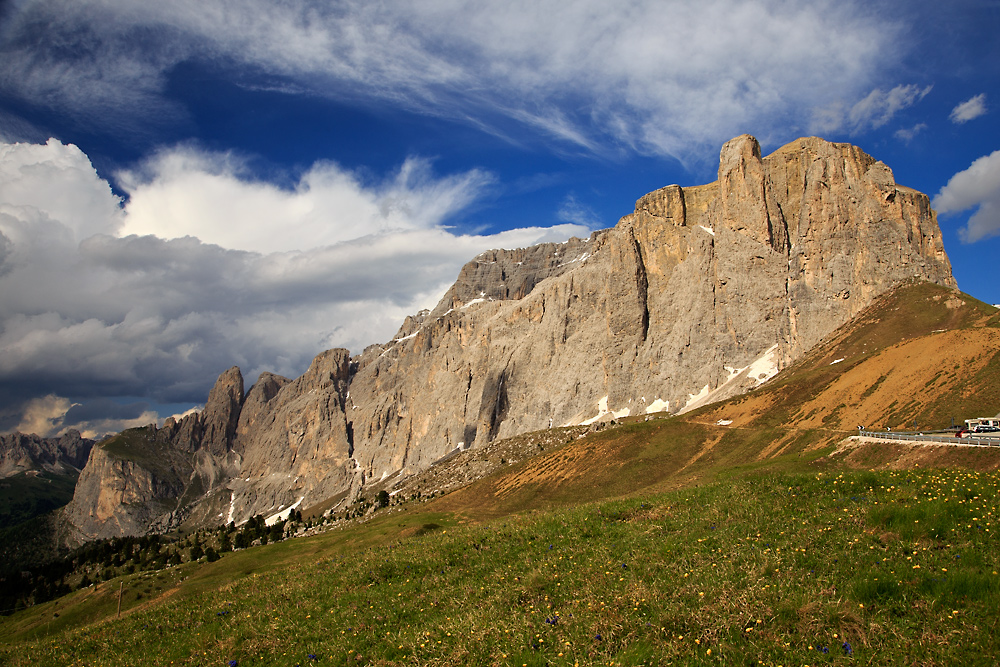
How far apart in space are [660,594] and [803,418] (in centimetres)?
6355

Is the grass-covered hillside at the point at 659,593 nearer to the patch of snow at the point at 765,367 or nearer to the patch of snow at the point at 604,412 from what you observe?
→ the patch of snow at the point at 765,367

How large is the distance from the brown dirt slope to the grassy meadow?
24.3 m

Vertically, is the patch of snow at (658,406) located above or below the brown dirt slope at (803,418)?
above

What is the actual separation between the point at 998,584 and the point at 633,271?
14912 centimetres

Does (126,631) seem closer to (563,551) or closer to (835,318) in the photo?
(563,551)

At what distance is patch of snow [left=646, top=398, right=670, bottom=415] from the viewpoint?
12779cm

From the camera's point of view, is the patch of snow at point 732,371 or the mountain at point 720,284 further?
the patch of snow at point 732,371

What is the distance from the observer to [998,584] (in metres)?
8.21

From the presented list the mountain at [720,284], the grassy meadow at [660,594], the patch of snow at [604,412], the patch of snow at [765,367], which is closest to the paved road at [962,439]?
the grassy meadow at [660,594]

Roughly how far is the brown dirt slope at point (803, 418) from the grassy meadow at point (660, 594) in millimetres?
24295

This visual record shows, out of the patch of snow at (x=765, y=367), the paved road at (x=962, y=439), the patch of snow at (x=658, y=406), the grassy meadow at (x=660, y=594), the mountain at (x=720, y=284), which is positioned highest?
the mountain at (x=720, y=284)

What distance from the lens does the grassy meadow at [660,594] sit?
816 cm

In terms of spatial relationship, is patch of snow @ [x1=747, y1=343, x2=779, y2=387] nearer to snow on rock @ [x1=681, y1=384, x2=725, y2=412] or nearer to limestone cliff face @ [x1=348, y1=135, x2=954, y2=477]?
limestone cliff face @ [x1=348, y1=135, x2=954, y2=477]

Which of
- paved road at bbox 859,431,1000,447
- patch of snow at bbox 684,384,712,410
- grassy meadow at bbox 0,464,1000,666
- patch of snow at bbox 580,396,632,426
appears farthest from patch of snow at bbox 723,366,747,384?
grassy meadow at bbox 0,464,1000,666
